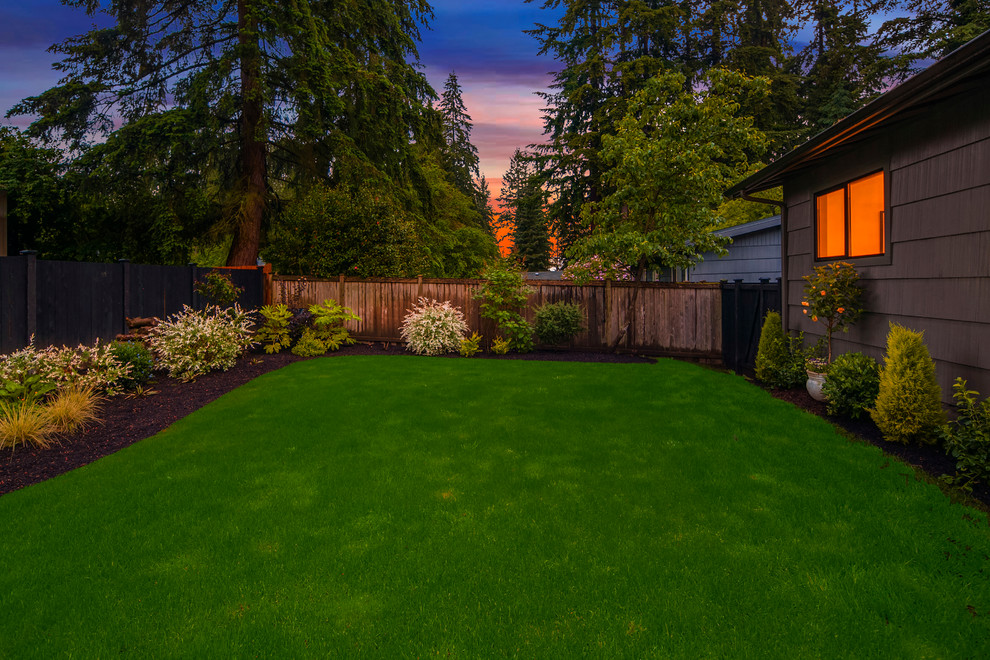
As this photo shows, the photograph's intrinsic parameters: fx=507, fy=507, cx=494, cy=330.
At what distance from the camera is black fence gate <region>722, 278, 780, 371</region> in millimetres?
9078

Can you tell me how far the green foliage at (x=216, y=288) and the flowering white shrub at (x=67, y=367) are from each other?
2918 mm

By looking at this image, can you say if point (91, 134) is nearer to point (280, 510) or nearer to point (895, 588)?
point (280, 510)

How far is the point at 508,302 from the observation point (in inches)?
442

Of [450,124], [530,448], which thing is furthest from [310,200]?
[450,124]

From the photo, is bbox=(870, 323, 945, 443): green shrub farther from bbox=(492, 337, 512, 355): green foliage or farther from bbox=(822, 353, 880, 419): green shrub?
bbox=(492, 337, 512, 355): green foliage

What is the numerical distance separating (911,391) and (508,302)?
24.7 ft

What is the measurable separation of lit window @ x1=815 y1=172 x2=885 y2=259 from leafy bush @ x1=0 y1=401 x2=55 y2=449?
31.4ft

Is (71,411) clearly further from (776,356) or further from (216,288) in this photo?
(776,356)

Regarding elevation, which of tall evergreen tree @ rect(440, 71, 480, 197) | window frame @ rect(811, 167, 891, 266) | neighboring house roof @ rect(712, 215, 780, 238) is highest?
tall evergreen tree @ rect(440, 71, 480, 197)

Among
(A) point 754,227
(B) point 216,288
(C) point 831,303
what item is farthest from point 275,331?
(A) point 754,227

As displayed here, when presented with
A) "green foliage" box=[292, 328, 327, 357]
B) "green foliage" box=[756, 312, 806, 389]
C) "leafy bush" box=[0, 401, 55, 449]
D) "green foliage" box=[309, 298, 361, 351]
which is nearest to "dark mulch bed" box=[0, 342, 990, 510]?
"leafy bush" box=[0, 401, 55, 449]

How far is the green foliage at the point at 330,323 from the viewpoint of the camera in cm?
1114

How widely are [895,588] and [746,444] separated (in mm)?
2378

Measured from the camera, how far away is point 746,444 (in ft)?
16.7
